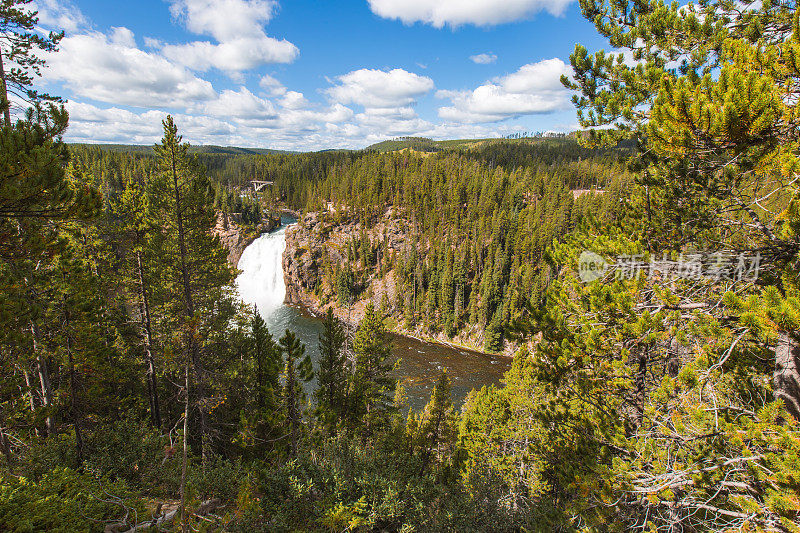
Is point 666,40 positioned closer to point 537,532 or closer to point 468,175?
point 537,532

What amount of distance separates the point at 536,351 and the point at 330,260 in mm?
66914

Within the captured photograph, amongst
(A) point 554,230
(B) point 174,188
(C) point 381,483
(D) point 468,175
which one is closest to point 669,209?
(C) point 381,483

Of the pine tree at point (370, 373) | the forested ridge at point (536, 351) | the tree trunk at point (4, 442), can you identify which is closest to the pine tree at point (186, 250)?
the forested ridge at point (536, 351)

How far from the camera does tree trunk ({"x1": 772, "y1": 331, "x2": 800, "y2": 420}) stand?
4156 mm

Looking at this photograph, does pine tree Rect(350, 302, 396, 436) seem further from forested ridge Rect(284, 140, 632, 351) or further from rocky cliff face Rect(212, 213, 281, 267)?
rocky cliff face Rect(212, 213, 281, 267)

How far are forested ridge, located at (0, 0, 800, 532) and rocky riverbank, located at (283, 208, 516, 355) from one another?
44.3 meters

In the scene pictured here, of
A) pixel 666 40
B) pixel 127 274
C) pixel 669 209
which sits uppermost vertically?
pixel 666 40

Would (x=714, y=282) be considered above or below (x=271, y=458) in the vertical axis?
above

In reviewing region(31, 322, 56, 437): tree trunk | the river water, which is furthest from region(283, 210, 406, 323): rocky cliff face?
region(31, 322, 56, 437): tree trunk

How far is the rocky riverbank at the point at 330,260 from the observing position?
2589 inches

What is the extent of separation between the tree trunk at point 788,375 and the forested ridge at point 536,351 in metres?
0.03

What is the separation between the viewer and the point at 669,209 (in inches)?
291

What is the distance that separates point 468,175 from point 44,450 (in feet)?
286

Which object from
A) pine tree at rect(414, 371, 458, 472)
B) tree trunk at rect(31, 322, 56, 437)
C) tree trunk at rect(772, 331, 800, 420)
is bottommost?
pine tree at rect(414, 371, 458, 472)
